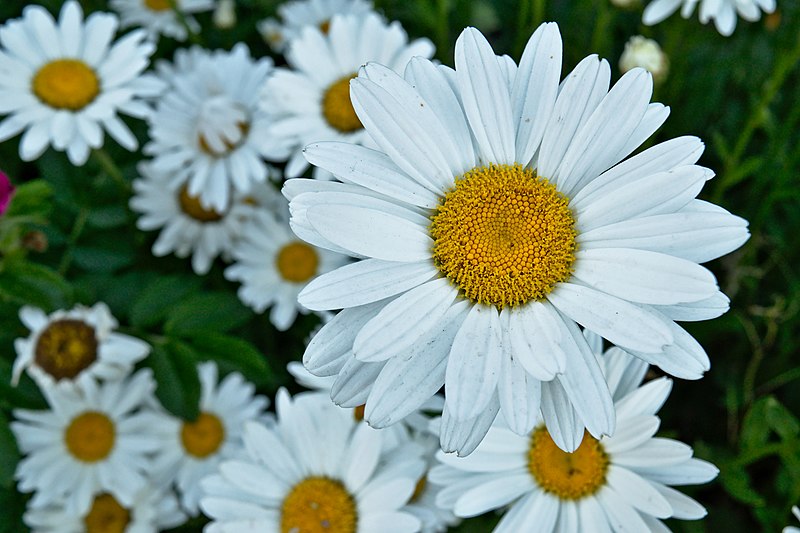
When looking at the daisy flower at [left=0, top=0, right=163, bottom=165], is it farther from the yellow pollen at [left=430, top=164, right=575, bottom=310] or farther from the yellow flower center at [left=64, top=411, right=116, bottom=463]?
the yellow pollen at [left=430, top=164, right=575, bottom=310]

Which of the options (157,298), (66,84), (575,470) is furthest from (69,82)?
(575,470)

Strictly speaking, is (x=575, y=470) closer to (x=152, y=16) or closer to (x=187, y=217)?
(x=187, y=217)

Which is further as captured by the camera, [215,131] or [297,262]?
[297,262]

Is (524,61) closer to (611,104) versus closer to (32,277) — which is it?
(611,104)

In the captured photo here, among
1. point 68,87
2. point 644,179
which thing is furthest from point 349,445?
point 68,87

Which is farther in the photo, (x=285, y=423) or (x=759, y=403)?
(x=285, y=423)

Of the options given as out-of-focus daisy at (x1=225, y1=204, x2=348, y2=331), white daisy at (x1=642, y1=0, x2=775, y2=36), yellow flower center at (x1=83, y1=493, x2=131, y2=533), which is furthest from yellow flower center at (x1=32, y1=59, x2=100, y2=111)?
white daisy at (x1=642, y1=0, x2=775, y2=36)

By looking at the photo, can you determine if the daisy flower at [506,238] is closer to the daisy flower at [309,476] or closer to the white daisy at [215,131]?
the daisy flower at [309,476]
